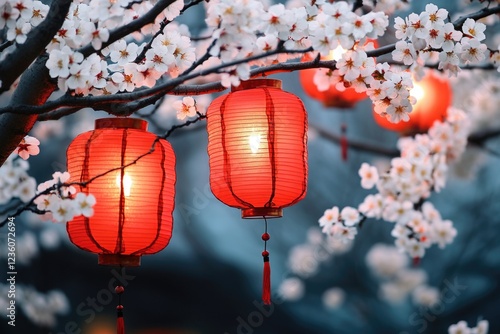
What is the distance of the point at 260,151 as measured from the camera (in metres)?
2.94

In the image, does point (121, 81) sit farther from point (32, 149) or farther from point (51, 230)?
point (51, 230)

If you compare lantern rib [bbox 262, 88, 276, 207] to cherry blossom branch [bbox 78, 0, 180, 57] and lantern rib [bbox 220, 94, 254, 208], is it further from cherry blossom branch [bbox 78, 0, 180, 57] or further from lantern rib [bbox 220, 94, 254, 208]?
cherry blossom branch [bbox 78, 0, 180, 57]

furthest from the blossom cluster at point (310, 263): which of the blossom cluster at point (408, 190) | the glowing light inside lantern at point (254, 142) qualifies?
the glowing light inside lantern at point (254, 142)

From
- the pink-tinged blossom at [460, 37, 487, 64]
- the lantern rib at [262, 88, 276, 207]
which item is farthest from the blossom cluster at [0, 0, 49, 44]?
the pink-tinged blossom at [460, 37, 487, 64]

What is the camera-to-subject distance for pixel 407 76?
2842 millimetres

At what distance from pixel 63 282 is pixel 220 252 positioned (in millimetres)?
1403

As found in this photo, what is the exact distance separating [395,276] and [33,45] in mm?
4703

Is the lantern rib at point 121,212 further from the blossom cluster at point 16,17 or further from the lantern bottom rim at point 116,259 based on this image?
the blossom cluster at point 16,17

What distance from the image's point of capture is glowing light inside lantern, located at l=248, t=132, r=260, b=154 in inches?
116

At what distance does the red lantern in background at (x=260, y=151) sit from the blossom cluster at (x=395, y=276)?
3.50 meters

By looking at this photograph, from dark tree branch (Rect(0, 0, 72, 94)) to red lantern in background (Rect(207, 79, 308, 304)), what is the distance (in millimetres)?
865

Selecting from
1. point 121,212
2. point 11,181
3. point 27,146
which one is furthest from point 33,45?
point 11,181

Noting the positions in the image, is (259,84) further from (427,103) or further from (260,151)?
(427,103)

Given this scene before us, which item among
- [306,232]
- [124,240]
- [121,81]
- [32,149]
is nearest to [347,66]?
[121,81]
